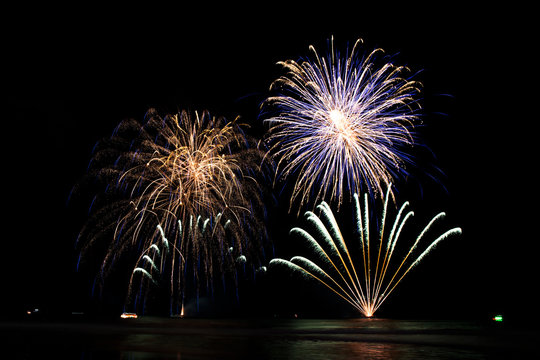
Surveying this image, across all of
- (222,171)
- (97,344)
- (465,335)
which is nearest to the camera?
(97,344)

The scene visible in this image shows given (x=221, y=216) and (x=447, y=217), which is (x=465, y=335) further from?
(x=447, y=217)

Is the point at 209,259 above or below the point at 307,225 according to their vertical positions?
below

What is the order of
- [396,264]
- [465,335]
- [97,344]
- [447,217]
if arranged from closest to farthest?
1. [97,344]
2. [465,335]
3. [447,217]
4. [396,264]

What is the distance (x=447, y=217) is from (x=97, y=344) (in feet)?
162

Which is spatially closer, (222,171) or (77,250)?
(222,171)

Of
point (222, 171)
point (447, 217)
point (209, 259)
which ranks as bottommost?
point (209, 259)

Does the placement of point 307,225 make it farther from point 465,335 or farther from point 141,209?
point 465,335

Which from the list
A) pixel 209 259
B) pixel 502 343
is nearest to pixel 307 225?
pixel 209 259

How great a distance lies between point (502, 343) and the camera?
850 inches

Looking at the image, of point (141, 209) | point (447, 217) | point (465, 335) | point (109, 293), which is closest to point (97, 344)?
point (141, 209)

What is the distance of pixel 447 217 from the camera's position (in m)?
61.7

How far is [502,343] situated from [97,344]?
55.5 ft

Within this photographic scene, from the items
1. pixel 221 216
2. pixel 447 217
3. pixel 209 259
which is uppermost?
pixel 447 217

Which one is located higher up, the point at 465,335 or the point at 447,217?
the point at 447,217
